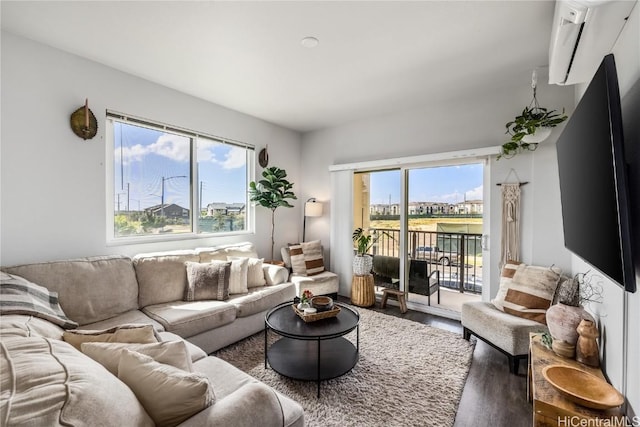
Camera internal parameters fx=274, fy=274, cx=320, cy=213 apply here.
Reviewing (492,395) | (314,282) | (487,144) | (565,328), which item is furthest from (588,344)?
(314,282)

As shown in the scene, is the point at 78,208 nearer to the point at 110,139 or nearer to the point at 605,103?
the point at 110,139

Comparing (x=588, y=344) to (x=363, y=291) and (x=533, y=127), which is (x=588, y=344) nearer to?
(x=533, y=127)

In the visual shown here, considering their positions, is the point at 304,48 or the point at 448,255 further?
the point at 448,255

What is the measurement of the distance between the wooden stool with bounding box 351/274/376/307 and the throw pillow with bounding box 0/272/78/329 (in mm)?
2915

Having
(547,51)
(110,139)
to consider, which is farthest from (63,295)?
(547,51)

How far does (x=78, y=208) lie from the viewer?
252cm

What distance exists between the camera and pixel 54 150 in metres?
2.38

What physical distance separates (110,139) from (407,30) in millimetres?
2930

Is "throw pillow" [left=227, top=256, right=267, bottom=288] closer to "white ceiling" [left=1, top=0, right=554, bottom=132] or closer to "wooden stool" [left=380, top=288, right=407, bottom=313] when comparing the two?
"wooden stool" [left=380, top=288, right=407, bottom=313]

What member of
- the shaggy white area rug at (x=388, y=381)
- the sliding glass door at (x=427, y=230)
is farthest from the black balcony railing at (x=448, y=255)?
the shaggy white area rug at (x=388, y=381)

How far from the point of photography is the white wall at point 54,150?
7.13 ft

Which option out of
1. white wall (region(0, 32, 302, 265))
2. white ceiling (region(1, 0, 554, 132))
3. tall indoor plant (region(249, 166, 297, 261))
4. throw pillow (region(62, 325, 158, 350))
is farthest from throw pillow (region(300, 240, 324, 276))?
throw pillow (region(62, 325, 158, 350))

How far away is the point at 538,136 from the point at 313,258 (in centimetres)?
292

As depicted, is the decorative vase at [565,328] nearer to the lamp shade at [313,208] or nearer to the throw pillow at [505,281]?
the throw pillow at [505,281]
